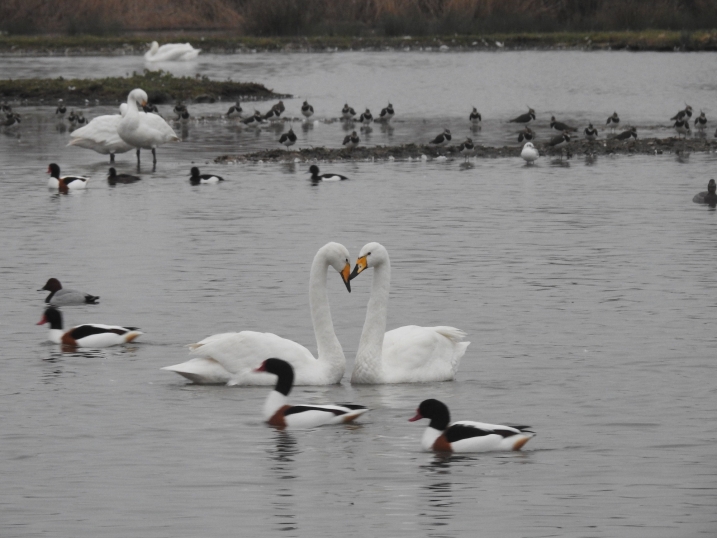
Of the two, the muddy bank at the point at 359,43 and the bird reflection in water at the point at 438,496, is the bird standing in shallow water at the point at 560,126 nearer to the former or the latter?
the bird reflection in water at the point at 438,496

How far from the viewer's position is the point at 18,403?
11.0m

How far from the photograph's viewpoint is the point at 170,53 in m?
63.4

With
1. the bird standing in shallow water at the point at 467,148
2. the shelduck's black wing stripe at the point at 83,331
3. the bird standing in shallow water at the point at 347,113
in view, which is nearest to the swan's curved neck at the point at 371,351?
the shelduck's black wing stripe at the point at 83,331

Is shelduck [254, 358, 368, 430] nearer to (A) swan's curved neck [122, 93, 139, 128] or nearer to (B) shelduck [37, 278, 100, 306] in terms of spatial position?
(B) shelduck [37, 278, 100, 306]

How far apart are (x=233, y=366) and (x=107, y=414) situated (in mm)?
1315

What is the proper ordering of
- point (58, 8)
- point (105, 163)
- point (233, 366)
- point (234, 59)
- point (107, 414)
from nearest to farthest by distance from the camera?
1. point (107, 414)
2. point (233, 366)
3. point (105, 163)
4. point (234, 59)
5. point (58, 8)

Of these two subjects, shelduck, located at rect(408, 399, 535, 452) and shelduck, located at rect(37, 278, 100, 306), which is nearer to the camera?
shelduck, located at rect(408, 399, 535, 452)

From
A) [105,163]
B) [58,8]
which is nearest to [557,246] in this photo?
[105,163]

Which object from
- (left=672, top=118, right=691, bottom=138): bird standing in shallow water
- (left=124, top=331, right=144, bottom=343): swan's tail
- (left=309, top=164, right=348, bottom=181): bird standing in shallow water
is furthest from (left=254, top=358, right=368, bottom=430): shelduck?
(left=672, top=118, right=691, bottom=138): bird standing in shallow water

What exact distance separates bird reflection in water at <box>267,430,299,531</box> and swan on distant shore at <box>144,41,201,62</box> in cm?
5388

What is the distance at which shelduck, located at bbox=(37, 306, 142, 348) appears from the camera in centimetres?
1293

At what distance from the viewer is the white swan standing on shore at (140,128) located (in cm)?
2922

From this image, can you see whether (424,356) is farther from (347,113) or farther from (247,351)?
(347,113)

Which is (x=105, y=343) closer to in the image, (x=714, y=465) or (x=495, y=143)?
(x=714, y=465)
